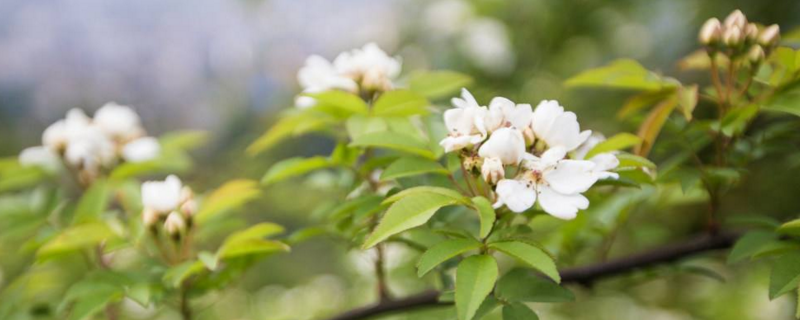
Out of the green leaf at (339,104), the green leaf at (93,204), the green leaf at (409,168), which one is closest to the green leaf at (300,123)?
the green leaf at (339,104)

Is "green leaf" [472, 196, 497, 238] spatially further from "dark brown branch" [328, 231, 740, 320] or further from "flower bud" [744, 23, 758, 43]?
"flower bud" [744, 23, 758, 43]

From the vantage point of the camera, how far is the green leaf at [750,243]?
0.97m

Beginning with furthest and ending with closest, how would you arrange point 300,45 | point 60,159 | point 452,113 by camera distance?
point 300,45
point 60,159
point 452,113

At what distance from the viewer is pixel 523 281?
2.90ft

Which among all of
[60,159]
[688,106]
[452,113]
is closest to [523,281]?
[452,113]

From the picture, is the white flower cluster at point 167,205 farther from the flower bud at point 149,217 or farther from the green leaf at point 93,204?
the green leaf at point 93,204

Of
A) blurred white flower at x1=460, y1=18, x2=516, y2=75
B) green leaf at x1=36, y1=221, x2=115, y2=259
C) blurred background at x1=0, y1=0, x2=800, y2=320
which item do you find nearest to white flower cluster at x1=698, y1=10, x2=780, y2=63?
blurred background at x1=0, y1=0, x2=800, y2=320

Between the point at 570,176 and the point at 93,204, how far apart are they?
90cm

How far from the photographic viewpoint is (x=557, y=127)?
2.89 feet

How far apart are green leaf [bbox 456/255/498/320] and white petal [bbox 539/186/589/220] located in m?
0.10

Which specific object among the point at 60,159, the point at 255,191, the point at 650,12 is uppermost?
the point at 650,12

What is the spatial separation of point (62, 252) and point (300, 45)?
223 inches

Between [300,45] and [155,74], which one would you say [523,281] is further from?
[155,74]

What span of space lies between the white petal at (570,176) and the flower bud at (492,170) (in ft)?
0.20
